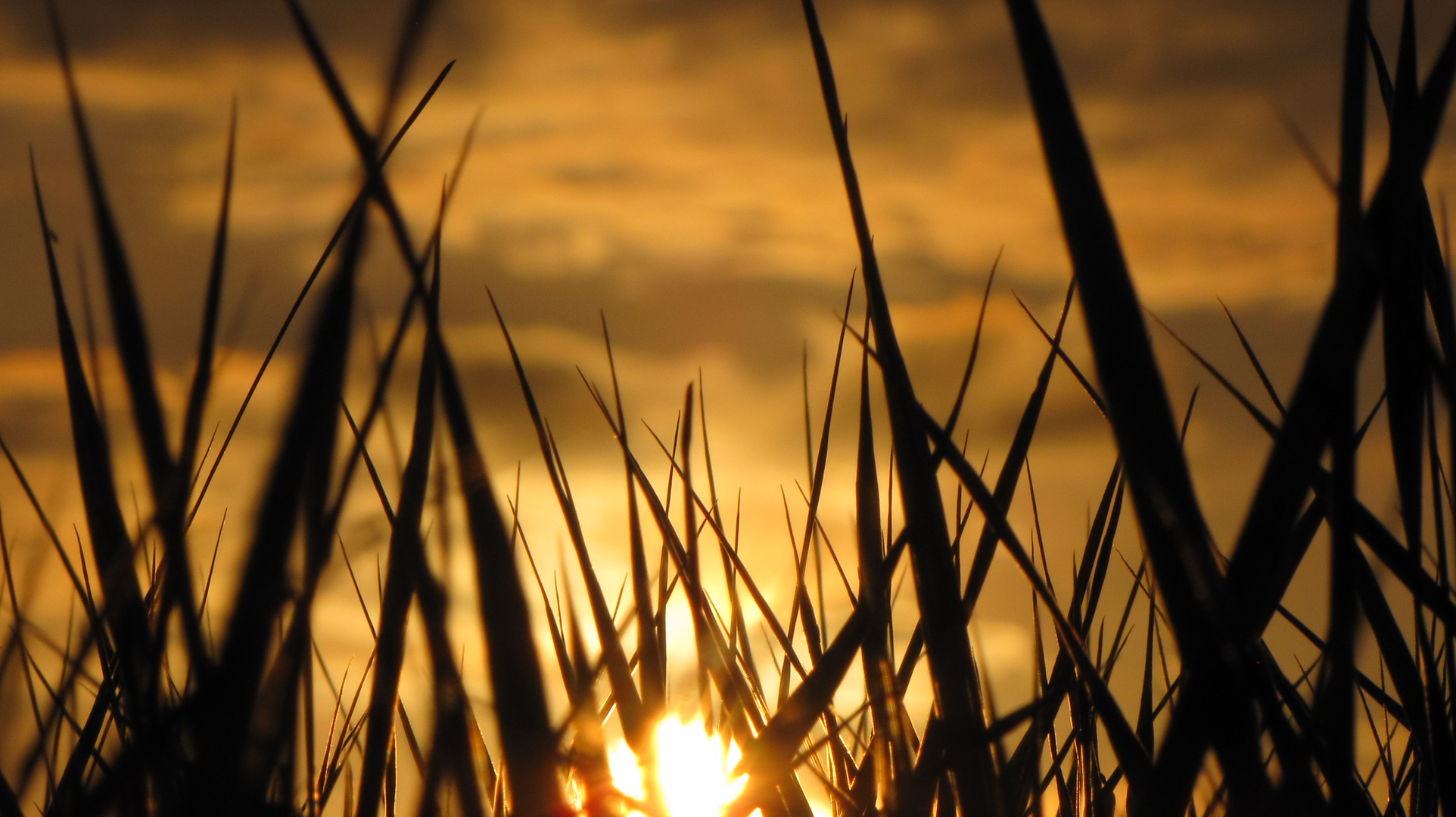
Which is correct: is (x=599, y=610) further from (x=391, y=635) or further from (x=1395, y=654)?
(x=1395, y=654)

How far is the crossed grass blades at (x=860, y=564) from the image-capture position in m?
0.32

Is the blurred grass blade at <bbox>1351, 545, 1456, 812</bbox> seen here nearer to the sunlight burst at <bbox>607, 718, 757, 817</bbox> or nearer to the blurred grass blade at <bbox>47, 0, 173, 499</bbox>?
the sunlight burst at <bbox>607, 718, 757, 817</bbox>

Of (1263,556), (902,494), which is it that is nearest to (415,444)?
(902,494)

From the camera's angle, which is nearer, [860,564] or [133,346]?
[133,346]

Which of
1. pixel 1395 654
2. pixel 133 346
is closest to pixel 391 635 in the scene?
pixel 133 346

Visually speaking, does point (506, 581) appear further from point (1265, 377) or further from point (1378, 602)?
point (1265, 377)

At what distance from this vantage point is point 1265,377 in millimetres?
817

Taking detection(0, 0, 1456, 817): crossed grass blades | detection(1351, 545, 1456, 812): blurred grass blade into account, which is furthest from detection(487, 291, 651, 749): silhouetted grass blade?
detection(1351, 545, 1456, 812): blurred grass blade

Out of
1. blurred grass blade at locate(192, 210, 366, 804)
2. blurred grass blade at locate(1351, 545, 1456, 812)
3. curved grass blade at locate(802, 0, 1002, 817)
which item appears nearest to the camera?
blurred grass blade at locate(192, 210, 366, 804)

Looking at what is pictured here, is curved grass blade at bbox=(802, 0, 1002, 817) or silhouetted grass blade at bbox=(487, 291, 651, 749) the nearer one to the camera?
curved grass blade at bbox=(802, 0, 1002, 817)

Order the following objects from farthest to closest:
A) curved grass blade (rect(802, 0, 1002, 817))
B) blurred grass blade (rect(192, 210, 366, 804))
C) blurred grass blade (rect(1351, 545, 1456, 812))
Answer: blurred grass blade (rect(1351, 545, 1456, 812))
curved grass blade (rect(802, 0, 1002, 817))
blurred grass blade (rect(192, 210, 366, 804))

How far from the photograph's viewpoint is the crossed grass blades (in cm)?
32

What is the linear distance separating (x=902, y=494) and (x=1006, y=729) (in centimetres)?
15

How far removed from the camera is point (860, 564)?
673mm
